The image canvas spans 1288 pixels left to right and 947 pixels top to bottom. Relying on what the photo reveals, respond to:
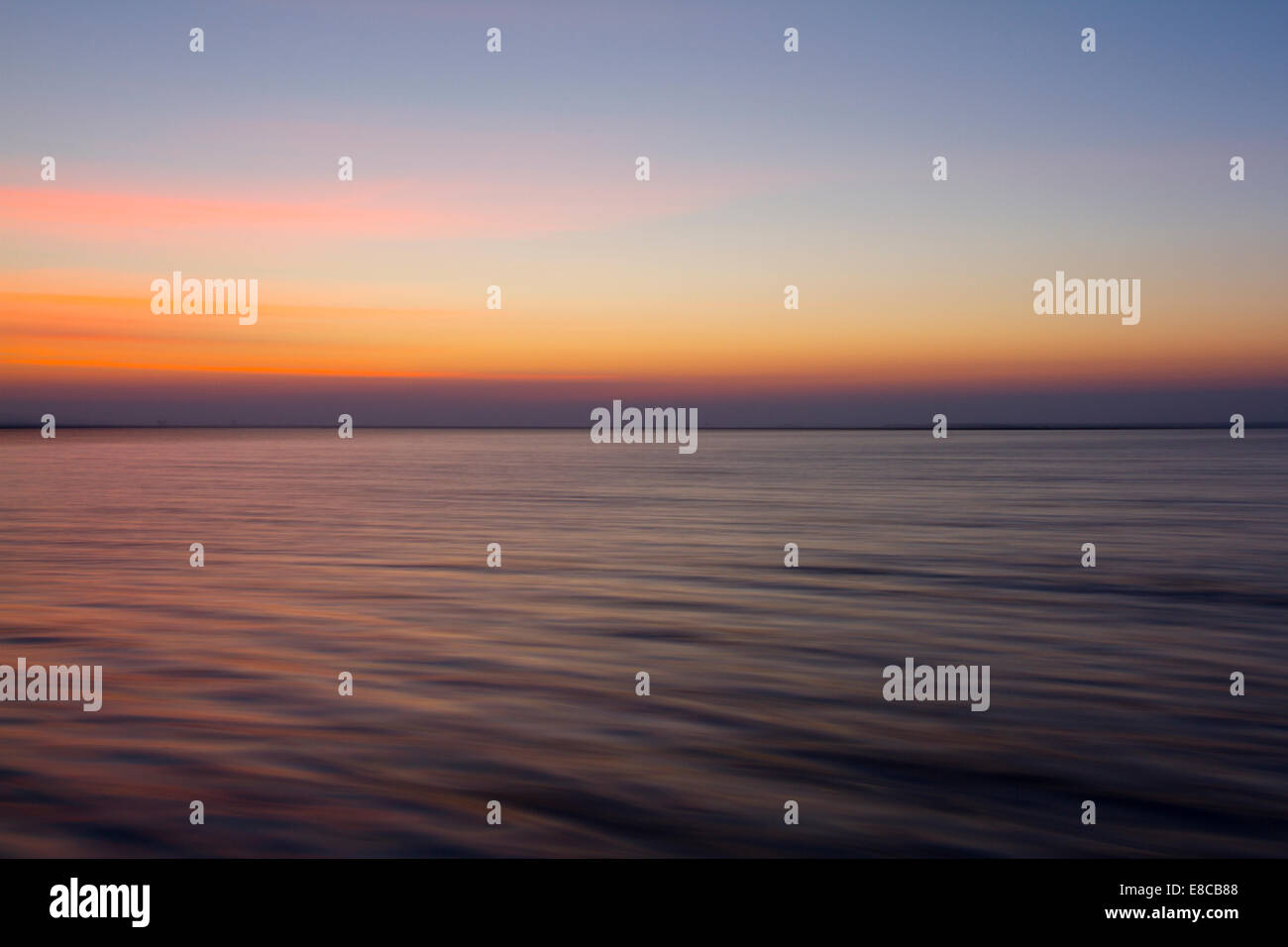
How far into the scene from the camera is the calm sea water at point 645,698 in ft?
24.7

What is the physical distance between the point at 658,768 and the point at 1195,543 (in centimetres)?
1924

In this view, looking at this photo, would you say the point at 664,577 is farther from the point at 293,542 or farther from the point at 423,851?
the point at 423,851

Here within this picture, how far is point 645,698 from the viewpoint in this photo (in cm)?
1097

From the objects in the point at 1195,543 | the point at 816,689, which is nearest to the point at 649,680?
the point at 816,689

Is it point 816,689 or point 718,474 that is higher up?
point 718,474

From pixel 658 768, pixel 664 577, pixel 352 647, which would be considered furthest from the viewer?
pixel 664 577

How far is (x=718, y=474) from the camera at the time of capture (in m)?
55.9

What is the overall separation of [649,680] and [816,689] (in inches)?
70.8

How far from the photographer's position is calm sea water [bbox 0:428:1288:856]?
24.7 ft

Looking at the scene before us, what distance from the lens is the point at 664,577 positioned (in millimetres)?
19266
